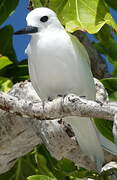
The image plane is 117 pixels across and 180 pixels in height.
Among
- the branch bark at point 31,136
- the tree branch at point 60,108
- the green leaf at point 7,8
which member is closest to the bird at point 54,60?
the branch bark at point 31,136

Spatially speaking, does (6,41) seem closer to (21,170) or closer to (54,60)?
(21,170)

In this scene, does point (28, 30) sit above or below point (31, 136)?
above

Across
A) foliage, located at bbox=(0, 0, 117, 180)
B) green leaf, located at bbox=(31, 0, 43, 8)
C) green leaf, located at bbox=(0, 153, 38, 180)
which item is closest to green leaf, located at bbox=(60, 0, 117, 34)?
foliage, located at bbox=(0, 0, 117, 180)

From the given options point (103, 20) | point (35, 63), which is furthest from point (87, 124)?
point (103, 20)

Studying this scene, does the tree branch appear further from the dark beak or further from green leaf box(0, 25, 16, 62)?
green leaf box(0, 25, 16, 62)

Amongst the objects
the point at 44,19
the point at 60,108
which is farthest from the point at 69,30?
the point at 60,108

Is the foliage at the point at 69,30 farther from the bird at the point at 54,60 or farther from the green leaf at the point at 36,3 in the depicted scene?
the bird at the point at 54,60

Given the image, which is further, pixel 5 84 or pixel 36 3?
pixel 5 84
